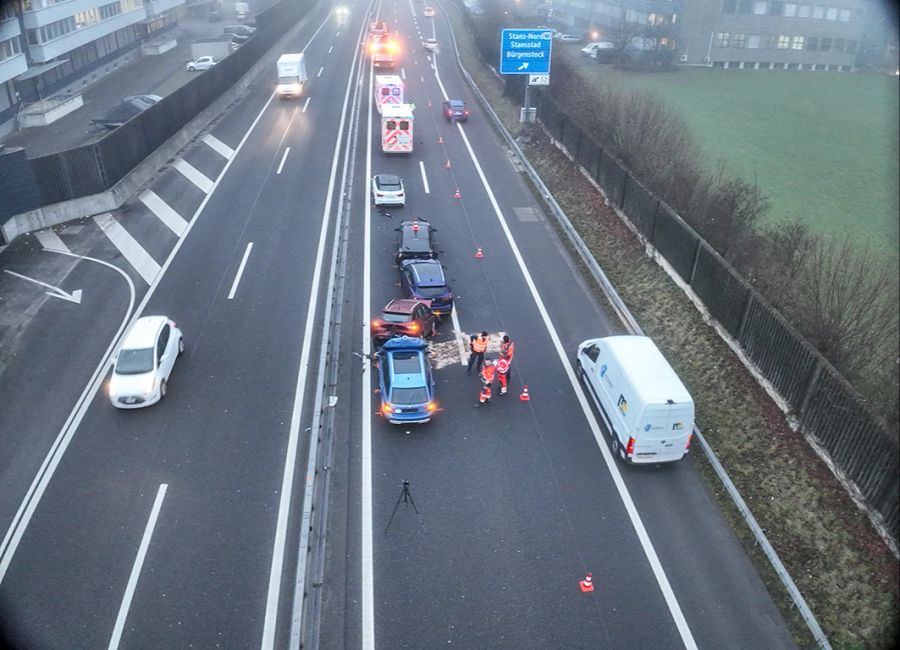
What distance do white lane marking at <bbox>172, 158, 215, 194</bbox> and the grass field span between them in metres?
27.0

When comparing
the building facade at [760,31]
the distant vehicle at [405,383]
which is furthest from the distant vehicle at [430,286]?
the building facade at [760,31]

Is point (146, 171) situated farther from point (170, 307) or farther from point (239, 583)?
point (239, 583)

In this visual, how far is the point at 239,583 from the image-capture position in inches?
509

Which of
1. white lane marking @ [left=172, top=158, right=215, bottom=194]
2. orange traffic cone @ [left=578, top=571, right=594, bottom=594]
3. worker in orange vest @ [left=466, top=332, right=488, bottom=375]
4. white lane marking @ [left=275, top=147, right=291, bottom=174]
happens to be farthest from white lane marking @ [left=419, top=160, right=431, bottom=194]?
orange traffic cone @ [left=578, top=571, right=594, bottom=594]

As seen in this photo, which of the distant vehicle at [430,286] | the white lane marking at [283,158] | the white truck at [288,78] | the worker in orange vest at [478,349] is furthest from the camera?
the white truck at [288,78]

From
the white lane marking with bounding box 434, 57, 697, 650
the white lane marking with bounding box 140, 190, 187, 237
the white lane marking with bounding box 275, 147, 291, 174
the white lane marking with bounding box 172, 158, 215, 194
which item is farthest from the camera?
the white lane marking with bounding box 275, 147, 291, 174

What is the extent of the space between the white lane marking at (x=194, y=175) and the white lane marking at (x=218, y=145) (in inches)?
90.1

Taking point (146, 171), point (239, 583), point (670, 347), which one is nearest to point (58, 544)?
point (239, 583)

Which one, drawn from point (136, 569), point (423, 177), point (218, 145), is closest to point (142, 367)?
point (136, 569)

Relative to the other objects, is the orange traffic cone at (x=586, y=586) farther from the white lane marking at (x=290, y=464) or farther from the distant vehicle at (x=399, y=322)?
the distant vehicle at (x=399, y=322)

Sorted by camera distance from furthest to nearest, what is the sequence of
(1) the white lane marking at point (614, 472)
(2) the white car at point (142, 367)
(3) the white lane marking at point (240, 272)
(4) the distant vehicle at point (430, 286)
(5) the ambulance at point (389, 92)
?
(5) the ambulance at point (389, 92), (3) the white lane marking at point (240, 272), (4) the distant vehicle at point (430, 286), (2) the white car at point (142, 367), (1) the white lane marking at point (614, 472)

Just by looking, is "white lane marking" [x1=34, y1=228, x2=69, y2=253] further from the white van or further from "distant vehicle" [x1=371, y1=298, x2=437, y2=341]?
the white van

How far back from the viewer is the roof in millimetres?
15227

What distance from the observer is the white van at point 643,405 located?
15141 mm
